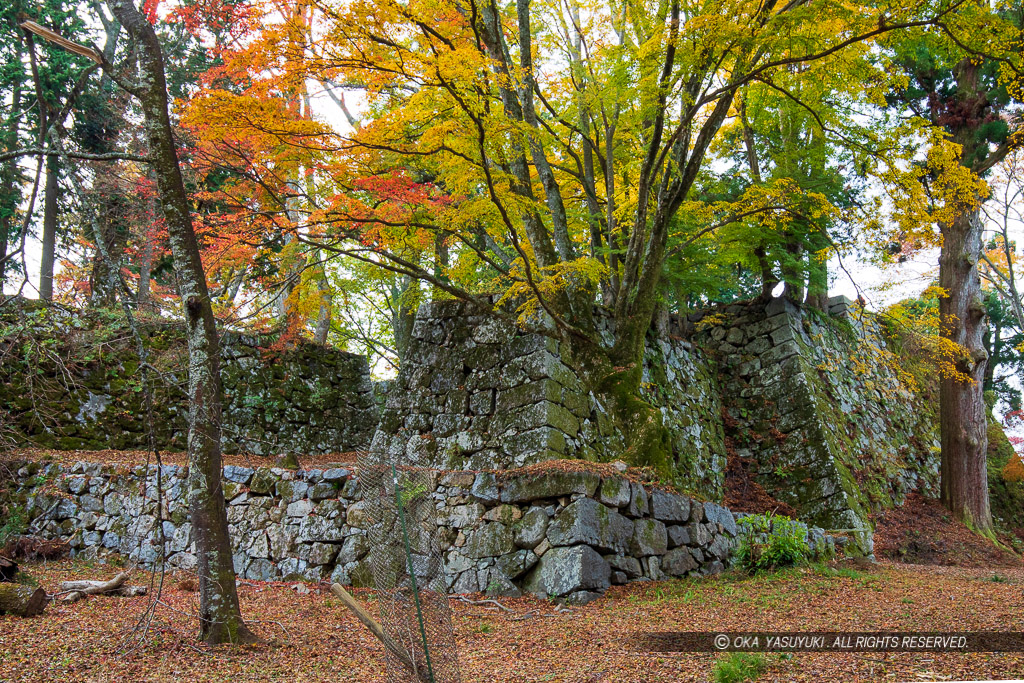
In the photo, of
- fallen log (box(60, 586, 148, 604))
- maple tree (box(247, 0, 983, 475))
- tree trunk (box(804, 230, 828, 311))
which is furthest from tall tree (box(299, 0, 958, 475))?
fallen log (box(60, 586, 148, 604))

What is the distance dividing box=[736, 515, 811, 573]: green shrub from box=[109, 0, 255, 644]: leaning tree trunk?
16.3 feet

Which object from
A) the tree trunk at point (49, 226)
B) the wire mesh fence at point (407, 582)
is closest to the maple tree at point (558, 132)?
the wire mesh fence at point (407, 582)

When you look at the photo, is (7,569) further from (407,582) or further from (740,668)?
(740,668)

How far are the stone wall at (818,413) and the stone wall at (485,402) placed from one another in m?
2.05

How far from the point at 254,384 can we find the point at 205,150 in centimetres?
335

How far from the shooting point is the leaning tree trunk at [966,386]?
10195 millimetres

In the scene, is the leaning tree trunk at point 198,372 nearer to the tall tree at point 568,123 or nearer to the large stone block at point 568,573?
the tall tree at point 568,123

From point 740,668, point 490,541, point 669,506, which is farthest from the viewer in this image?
point 669,506

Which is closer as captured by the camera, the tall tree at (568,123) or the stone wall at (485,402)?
the tall tree at (568,123)

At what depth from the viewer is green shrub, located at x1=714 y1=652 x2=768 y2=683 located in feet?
9.95

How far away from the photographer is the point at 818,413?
31.6 feet

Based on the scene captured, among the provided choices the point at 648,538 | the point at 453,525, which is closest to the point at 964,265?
the point at 648,538

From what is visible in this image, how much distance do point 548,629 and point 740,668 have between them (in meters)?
1.73

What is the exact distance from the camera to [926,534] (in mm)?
9336
